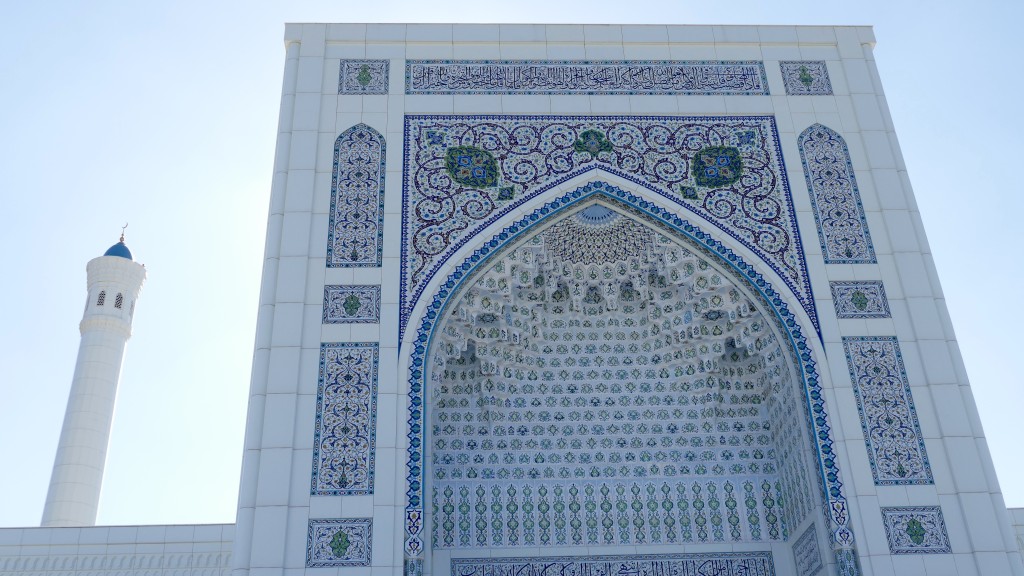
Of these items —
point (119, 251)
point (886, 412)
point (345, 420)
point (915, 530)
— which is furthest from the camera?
point (119, 251)

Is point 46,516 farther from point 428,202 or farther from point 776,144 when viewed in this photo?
point 776,144

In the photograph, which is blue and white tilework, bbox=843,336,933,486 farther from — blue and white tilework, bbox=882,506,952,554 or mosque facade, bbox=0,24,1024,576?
blue and white tilework, bbox=882,506,952,554

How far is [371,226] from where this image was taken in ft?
14.6

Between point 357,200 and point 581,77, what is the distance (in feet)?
4.19

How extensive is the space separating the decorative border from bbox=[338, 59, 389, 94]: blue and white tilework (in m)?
1.04

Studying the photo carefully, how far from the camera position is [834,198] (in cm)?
470

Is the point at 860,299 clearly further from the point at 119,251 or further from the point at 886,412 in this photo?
the point at 119,251

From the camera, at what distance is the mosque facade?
12.9 feet

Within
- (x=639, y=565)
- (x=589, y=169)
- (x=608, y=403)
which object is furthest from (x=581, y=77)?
(x=639, y=565)

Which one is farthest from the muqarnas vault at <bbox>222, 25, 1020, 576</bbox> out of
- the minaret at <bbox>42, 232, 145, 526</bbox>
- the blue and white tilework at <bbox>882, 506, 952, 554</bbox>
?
the minaret at <bbox>42, 232, 145, 526</bbox>

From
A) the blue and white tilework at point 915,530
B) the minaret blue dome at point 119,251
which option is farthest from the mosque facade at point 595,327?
the minaret blue dome at point 119,251

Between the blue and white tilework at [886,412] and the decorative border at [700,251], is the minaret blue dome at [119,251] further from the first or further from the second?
the blue and white tilework at [886,412]

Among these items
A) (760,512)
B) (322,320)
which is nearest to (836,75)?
(760,512)

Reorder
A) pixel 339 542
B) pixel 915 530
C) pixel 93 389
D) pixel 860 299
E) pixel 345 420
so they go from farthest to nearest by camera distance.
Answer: pixel 93 389
pixel 860 299
pixel 345 420
pixel 915 530
pixel 339 542
